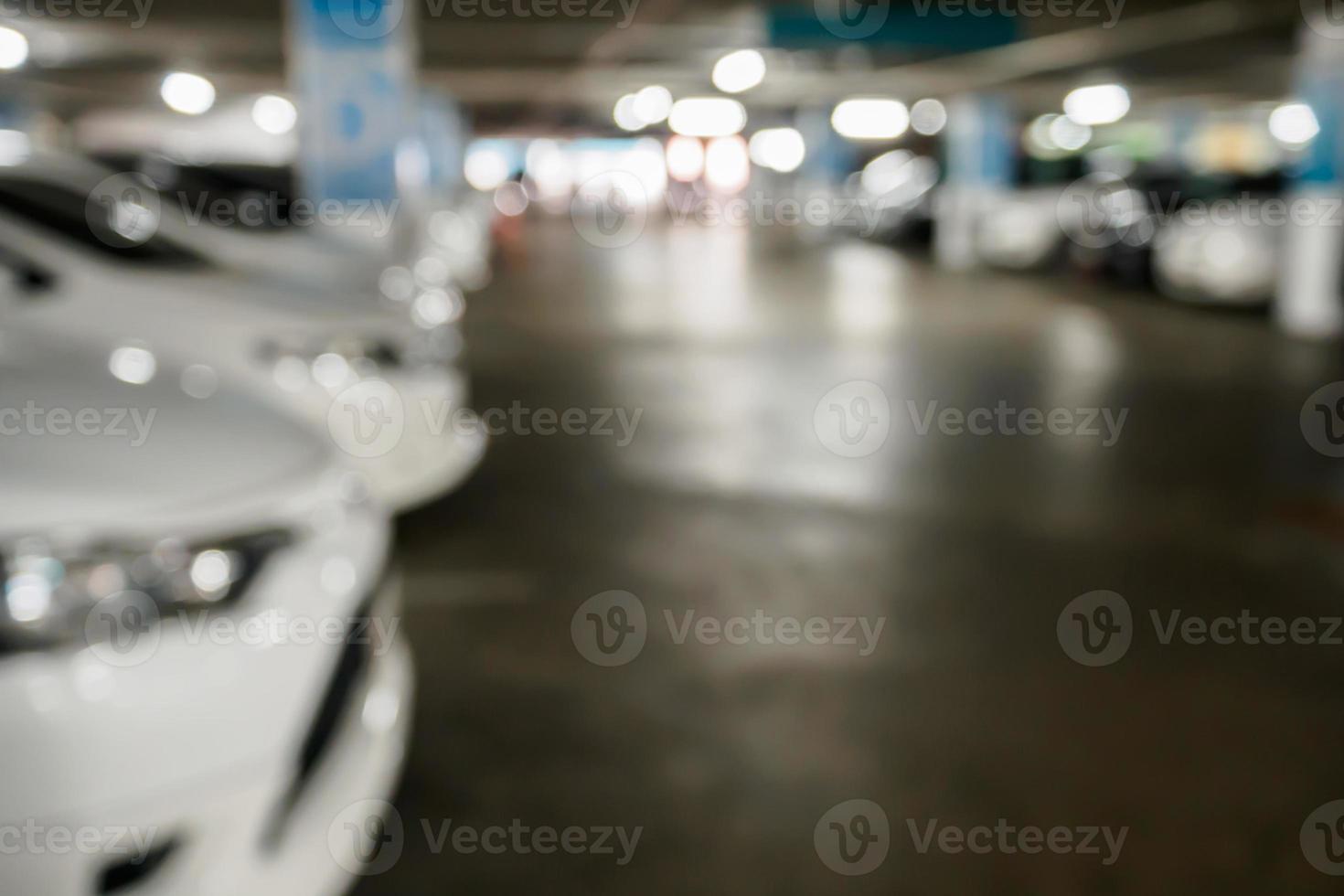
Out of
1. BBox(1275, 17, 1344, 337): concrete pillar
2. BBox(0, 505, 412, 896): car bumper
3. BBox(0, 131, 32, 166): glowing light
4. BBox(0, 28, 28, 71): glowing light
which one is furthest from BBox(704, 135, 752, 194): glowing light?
BBox(0, 505, 412, 896): car bumper

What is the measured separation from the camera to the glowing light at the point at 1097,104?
91.6 ft

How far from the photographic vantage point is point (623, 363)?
10797 millimetres

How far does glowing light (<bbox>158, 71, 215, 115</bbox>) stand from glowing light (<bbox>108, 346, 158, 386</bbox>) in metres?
22.6

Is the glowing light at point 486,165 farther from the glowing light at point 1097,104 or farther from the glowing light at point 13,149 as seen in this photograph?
the glowing light at point 13,149

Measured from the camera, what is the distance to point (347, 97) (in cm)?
873

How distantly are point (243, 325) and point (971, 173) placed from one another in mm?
19884

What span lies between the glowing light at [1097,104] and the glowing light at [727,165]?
12.7 m

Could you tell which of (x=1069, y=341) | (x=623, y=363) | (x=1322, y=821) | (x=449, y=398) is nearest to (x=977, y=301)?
(x=1069, y=341)

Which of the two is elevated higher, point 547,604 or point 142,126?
point 142,126

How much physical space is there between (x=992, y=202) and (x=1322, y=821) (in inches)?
733

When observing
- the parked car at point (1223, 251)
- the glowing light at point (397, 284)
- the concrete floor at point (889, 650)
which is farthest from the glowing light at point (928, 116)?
the glowing light at point (397, 284)

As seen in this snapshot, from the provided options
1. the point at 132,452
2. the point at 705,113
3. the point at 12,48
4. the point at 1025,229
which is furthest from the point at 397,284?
the point at 705,113

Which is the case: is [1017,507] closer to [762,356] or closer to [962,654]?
[962,654]

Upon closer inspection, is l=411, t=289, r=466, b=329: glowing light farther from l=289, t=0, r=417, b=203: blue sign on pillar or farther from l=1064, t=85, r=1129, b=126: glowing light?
l=1064, t=85, r=1129, b=126: glowing light
